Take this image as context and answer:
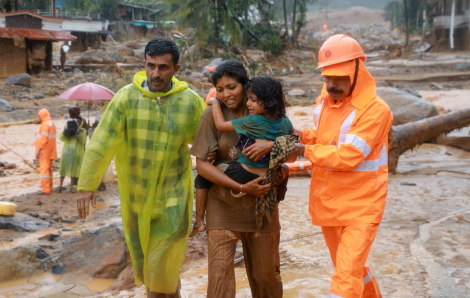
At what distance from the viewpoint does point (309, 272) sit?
4.64 meters

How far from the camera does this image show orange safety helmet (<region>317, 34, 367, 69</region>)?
10.7ft

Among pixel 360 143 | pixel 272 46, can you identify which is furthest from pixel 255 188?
pixel 272 46

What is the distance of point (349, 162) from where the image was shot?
123 inches

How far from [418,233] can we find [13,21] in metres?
25.4

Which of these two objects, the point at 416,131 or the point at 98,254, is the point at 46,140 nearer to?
the point at 98,254

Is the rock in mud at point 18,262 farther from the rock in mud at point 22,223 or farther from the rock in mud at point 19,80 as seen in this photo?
the rock in mud at point 19,80

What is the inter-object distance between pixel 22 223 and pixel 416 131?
5.93m

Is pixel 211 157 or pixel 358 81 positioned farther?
pixel 358 81

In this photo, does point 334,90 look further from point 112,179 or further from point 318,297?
point 112,179

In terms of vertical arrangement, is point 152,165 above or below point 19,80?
below

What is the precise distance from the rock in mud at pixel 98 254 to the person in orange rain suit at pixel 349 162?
8.92 ft

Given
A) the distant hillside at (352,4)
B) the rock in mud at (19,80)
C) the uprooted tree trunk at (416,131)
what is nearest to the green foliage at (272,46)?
the rock in mud at (19,80)

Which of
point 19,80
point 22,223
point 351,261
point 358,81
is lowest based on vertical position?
point 22,223

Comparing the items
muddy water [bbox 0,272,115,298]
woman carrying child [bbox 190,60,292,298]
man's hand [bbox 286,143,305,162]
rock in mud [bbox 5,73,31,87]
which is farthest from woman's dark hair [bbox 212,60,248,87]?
rock in mud [bbox 5,73,31,87]
